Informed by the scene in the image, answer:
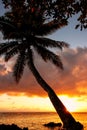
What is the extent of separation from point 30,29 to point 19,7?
21.7 metres

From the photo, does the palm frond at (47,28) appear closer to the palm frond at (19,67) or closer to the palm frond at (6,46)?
the palm frond at (6,46)

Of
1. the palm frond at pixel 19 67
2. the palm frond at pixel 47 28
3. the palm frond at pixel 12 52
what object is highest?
the palm frond at pixel 47 28

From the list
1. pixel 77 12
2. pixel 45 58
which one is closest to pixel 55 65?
pixel 45 58

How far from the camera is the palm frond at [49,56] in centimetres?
3109

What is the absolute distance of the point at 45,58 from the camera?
31391 mm

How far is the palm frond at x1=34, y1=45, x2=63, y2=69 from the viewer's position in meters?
31.1

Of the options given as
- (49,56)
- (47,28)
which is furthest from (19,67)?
(47,28)

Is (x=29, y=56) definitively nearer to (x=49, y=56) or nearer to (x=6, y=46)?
(x=49, y=56)

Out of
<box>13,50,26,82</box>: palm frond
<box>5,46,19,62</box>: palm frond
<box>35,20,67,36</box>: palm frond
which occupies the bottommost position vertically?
<box>13,50,26,82</box>: palm frond

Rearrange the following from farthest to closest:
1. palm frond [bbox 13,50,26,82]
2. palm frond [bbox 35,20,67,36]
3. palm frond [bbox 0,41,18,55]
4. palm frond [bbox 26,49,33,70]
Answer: palm frond [bbox 35,20,67,36] → palm frond [bbox 0,41,18,55] → palm frond [bbox 13,50,26,82] → palm frond [bbox 26,49,33,70]

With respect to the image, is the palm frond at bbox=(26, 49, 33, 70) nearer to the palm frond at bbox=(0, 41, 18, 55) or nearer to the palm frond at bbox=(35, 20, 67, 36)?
the palm frond at bbox=(0, 41, 18, 55)

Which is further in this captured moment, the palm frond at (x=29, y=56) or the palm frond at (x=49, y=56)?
the palm frond at (x=49, y=56)

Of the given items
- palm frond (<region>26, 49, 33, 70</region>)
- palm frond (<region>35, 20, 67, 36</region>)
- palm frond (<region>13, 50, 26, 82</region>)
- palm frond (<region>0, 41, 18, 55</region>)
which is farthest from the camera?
palm frond (<region>35, 20, 67, 36</region>)

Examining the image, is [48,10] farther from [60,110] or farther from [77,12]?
[60,110]
